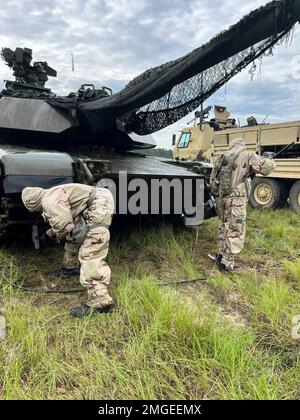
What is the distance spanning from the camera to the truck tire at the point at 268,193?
818 centimetres

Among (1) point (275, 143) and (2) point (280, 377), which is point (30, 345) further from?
(1) point (275, 143)

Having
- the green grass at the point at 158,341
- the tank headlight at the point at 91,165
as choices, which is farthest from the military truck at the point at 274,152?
the green grass at the point at 158,341

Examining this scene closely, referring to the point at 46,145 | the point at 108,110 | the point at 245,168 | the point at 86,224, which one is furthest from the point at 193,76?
the point at 46,145

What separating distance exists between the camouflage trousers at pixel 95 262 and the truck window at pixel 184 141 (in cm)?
889

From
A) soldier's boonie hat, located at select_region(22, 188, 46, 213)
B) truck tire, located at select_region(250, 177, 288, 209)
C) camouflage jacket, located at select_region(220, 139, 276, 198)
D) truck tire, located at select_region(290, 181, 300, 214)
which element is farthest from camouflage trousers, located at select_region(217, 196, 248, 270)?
truck tire, located at select_region(250, 177, 288, 209)

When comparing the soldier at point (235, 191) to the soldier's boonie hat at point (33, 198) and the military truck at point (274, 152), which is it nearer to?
the soldier's boonie hat at point (33, 198)

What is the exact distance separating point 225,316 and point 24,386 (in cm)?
158

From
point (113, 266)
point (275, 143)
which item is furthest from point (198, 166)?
point (275, 143)

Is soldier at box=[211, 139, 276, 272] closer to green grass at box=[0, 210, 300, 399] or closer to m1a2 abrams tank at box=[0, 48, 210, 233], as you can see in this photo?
green grass at box=[0, 210, 300, 399]

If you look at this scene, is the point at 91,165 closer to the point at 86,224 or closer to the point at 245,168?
the point at 86,224

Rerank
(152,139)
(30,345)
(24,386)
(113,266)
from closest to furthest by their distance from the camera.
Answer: (24,386), (30,345), (113,266), (152,139)

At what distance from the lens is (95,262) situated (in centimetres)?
299

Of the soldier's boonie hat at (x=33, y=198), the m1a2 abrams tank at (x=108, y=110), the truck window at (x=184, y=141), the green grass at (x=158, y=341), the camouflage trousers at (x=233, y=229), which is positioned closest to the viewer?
the green grass at (x=158, y=341)

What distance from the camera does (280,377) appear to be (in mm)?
2098
